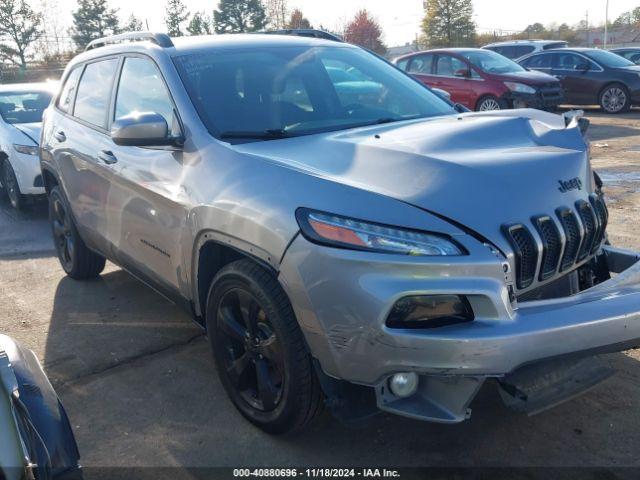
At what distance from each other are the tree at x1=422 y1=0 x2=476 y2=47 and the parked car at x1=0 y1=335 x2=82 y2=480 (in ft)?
164

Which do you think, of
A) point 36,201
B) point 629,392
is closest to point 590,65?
point 36,201

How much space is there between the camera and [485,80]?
13.2m

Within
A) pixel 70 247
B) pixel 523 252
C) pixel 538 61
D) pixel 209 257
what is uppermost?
pixel 538 61

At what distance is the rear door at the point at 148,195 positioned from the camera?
3352mm

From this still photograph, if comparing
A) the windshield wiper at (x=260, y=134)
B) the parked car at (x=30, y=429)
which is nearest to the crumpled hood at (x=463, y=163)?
the windshield wiper at (x=260, y=134)

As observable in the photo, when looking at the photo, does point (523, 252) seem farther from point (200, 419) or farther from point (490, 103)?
point (490, 103)

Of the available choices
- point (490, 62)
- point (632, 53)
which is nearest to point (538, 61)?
point (490, 62)

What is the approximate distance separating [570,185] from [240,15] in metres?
49.9

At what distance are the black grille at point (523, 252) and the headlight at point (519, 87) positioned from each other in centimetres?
1135

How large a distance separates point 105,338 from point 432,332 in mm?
2691

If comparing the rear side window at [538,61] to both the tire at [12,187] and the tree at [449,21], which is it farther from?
the tree at [449,21]

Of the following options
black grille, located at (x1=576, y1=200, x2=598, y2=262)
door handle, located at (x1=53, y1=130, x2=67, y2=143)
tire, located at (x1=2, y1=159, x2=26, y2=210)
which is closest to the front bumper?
black grille, located at (x1=576, y1=200, x2=598, y2=262)

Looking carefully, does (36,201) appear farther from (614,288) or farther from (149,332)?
(614,288)

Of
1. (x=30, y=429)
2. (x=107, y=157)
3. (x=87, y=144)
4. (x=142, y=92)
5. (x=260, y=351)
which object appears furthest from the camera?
(x=87, y=144)
